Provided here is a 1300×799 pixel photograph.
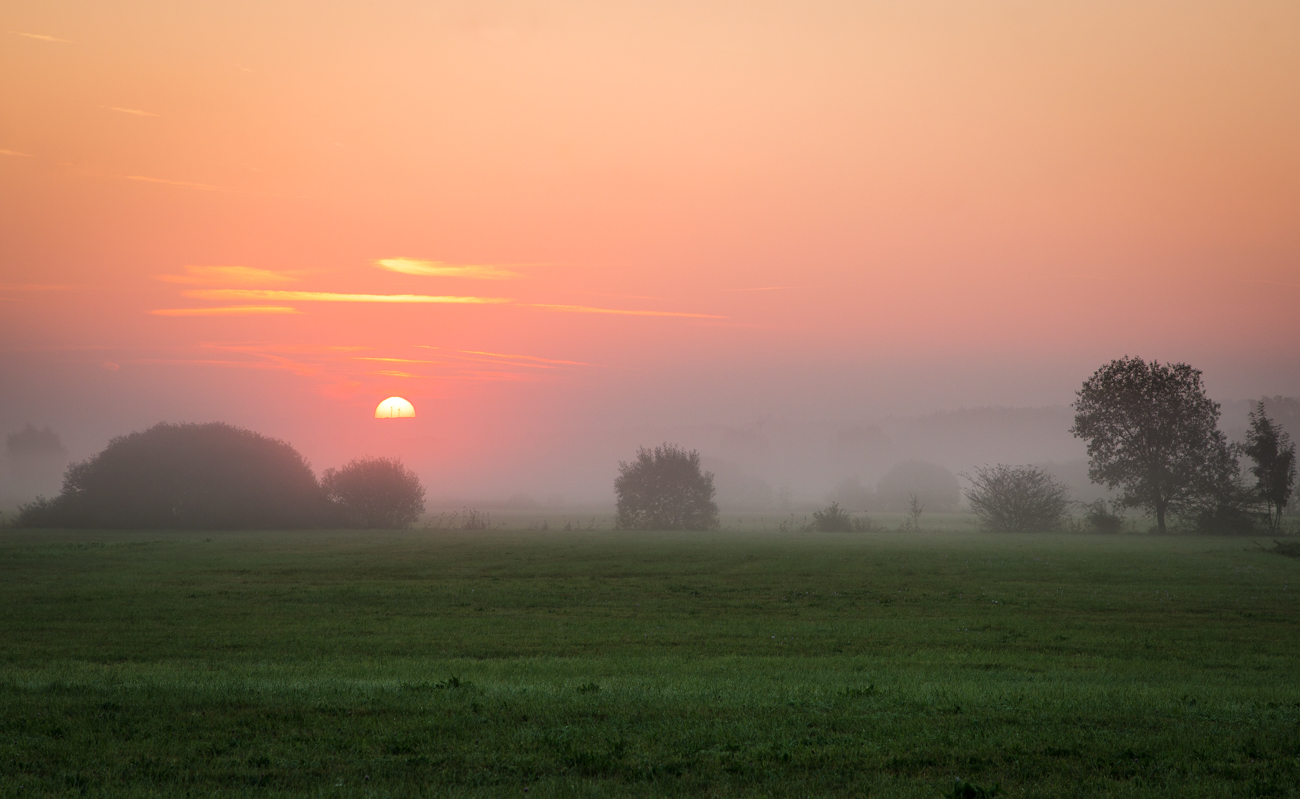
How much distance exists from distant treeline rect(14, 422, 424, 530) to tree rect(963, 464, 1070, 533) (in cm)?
6008

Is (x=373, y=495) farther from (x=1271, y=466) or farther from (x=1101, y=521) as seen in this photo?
(x=1271, y=466)

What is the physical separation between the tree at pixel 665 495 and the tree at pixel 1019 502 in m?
30.2

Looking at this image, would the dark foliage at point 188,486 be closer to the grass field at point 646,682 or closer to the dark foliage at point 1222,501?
the grass field at point 646,682

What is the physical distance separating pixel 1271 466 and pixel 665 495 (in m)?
59.6

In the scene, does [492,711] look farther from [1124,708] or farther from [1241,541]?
[1241,541]

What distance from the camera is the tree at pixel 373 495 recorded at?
88.0 meters

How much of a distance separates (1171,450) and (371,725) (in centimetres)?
8209

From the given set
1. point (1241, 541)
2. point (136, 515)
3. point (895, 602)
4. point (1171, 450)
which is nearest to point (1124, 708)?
point (895, 602)

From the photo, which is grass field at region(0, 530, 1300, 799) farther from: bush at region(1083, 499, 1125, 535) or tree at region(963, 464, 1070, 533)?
tree at region(963, 464, 1070, 533)

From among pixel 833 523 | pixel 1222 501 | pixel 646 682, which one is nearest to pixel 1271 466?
pixel 1222 501

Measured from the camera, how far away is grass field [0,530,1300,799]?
9.97m

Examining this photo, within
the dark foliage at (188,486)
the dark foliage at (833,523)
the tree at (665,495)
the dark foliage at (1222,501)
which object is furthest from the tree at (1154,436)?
the dark foliage at (188,486)

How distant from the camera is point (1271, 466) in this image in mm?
72688

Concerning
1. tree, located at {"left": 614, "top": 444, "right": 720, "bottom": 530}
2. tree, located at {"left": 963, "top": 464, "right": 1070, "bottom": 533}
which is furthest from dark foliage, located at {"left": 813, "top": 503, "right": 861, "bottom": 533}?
tree, located at {"left": 614, "top": 444, "right": 720, "bottom": 530}
